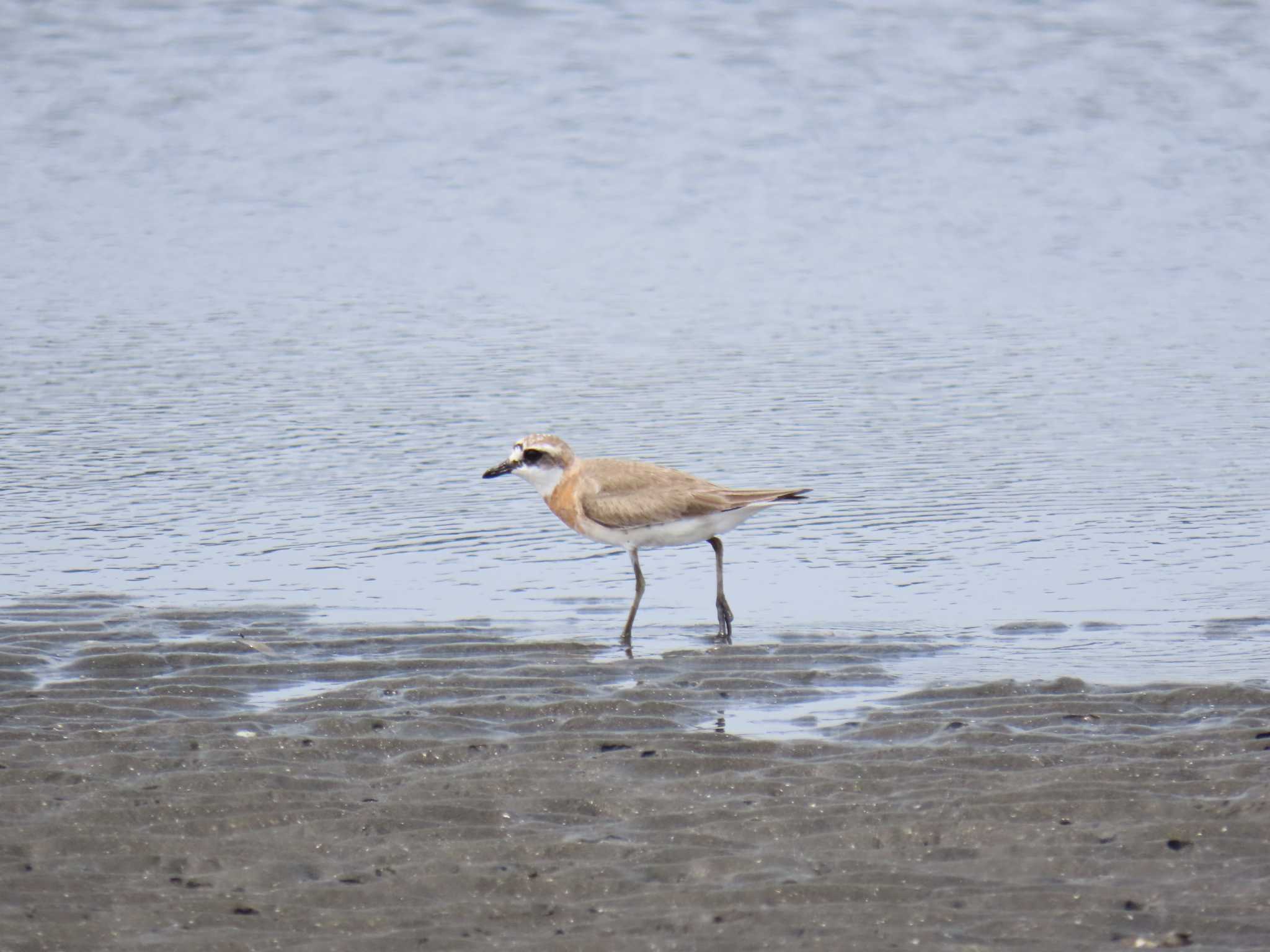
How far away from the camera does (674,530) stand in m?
9.55

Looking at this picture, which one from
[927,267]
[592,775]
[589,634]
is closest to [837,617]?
[589,634]

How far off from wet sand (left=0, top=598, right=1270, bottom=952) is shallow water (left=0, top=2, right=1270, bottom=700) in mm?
747

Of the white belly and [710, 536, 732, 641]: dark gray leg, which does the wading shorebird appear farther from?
[710, 536, 732, 641]: dark gray leg

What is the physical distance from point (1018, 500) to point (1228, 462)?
180 cm

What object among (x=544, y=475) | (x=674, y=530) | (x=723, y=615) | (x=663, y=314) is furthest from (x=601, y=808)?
(x=663, y=314)

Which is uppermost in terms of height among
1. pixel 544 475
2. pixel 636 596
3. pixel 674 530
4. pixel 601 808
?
pixel 601 808

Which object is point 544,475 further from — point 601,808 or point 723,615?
point 601,808

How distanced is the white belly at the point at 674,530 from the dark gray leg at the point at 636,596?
88 mm

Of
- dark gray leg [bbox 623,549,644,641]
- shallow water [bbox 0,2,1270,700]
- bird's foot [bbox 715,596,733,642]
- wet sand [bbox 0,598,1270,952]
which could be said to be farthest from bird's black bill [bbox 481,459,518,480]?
wet sand [bbox 0,598,1270,952]

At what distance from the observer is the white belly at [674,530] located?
376 inches

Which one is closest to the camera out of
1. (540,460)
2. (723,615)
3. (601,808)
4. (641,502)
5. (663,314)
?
(601,808)

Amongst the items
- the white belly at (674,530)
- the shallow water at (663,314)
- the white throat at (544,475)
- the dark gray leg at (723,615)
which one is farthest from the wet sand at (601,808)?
the white throat at (544,475)

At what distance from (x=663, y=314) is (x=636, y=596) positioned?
25.9 ft

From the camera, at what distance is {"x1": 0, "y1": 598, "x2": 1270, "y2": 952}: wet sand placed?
5109mm
